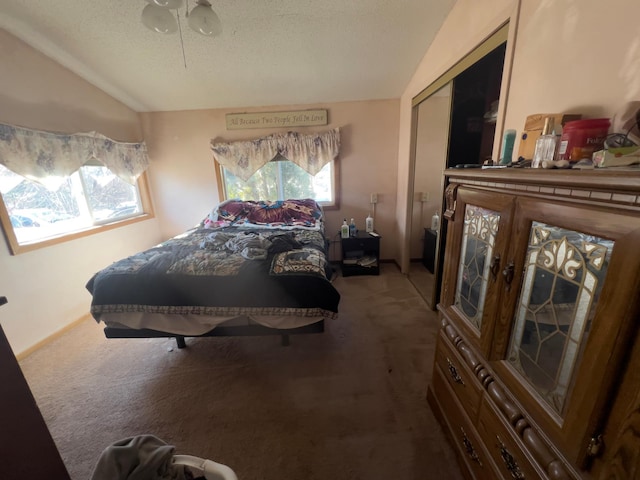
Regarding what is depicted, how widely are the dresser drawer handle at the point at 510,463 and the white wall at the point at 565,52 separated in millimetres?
1154

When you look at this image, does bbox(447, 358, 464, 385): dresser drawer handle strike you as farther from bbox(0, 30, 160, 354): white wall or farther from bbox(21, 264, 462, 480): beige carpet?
bbox(0, 30, 160, 354): white wall

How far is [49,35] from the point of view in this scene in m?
2.03

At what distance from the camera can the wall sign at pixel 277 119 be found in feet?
10.4

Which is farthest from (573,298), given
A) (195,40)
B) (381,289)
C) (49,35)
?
(49,35)

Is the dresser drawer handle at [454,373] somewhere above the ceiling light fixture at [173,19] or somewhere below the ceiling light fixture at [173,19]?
below

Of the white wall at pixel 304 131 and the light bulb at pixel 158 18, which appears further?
the white wall at pixel 304 131

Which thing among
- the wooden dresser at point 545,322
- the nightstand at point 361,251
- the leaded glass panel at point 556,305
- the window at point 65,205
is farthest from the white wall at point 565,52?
the window at point 65,205

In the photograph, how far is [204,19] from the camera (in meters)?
1.47

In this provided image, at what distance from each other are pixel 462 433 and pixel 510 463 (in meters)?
0.32

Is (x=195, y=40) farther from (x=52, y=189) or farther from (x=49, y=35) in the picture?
(x=52, y=189)

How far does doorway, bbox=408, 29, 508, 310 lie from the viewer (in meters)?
1.91

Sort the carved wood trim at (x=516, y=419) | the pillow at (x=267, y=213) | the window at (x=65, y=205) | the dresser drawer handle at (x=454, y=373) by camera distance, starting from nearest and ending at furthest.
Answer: the carved wood trim at (x=516, y=419), the dresser drawer handle at (x=454, y=373), the window at (x=65, y=205), the pillow at (x=267, y=213)

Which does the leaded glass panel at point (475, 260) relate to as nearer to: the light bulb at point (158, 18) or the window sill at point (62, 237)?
the light bulb at point (158, 18)

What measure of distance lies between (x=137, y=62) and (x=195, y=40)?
719 mm
